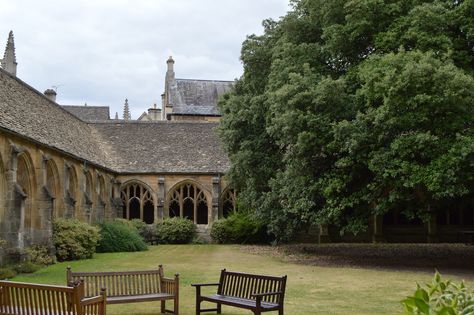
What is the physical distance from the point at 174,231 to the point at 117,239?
22.1 ft

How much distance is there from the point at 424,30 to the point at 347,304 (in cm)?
1090

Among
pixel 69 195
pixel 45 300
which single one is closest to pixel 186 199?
pixel 69 195

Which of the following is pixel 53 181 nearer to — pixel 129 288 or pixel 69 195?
pixel 69 195

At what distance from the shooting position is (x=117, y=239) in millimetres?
28328

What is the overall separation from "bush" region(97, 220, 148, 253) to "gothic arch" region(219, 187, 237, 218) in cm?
952

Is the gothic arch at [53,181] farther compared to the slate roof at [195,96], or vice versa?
the slate roof at [195,96]

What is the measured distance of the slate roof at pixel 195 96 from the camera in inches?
2341

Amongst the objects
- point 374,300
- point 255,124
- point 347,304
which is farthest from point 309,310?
point 255,124

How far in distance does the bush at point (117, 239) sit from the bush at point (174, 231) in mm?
5529

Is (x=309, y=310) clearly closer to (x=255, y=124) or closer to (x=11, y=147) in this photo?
(x=11, y=147)

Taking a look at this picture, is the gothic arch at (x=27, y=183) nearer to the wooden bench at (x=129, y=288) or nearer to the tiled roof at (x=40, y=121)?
the tiled roof at (x=40, y=121)

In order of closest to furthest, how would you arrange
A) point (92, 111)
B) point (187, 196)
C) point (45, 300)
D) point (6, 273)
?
point (45, 300) < point (6, 273) < point (187, 196) < point (92, 111)

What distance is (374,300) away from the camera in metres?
12.7

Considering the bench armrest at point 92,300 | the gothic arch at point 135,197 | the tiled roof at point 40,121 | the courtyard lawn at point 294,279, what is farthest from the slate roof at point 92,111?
the bench armrest at point 92,300
